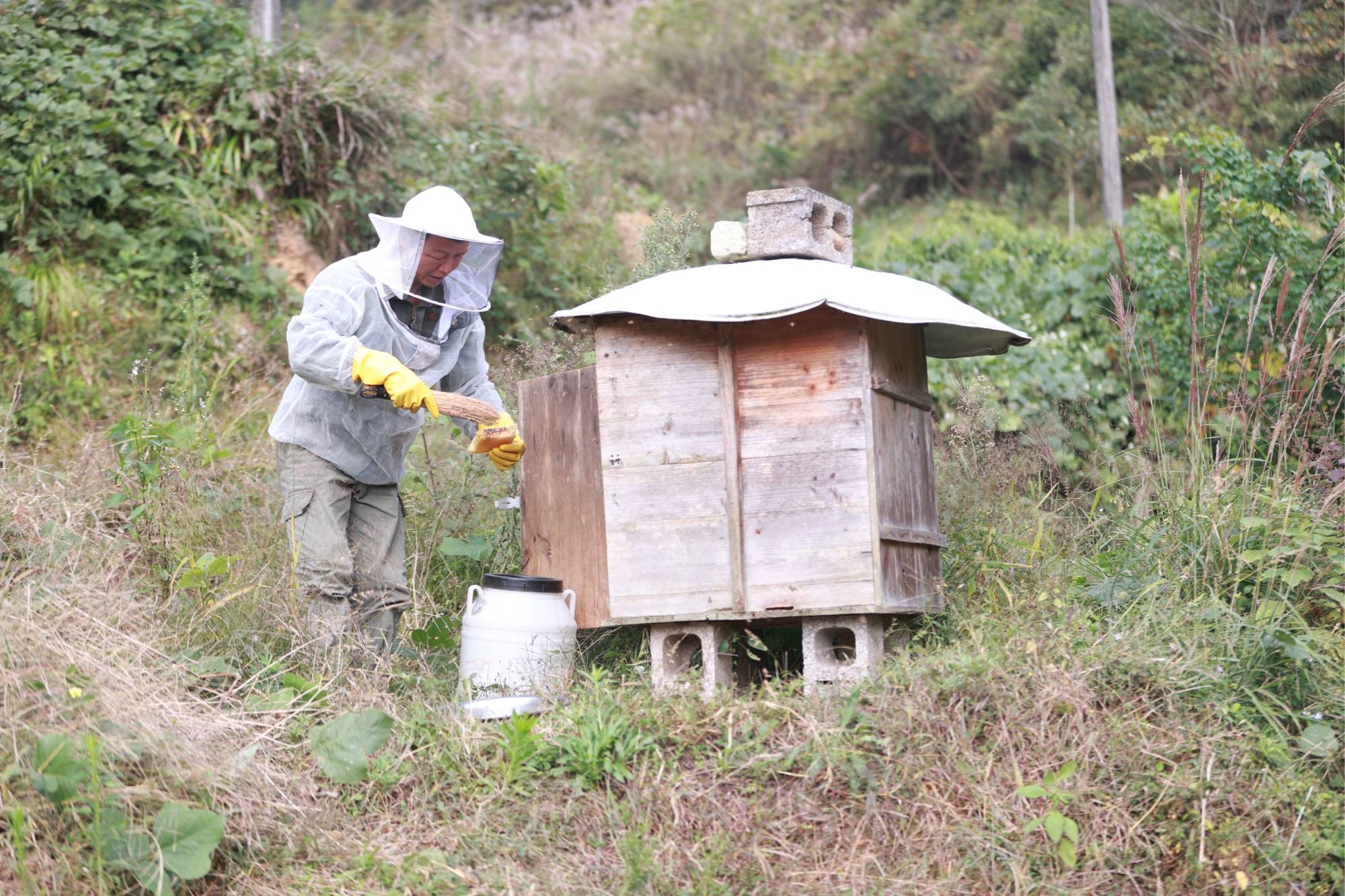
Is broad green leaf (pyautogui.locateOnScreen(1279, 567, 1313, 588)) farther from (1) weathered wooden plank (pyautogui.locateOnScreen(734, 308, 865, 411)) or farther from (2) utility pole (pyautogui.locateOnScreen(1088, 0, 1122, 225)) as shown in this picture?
(2) utility pole (pyautogui.locateOnScreen(1088, 0, 1122, 225))

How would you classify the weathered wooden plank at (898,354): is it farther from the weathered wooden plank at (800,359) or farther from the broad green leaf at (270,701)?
the broad green leaf at (270,701)

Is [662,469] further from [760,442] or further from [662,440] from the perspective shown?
[760,442]

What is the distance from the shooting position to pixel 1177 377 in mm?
6840

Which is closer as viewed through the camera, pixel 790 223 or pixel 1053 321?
pixel 790 223

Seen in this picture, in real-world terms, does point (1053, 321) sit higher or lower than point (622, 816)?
higher

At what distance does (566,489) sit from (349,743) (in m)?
1.39

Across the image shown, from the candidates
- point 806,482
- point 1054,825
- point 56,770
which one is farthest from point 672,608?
point 56,770

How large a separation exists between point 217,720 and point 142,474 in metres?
1.52

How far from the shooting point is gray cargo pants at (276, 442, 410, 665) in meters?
4.43

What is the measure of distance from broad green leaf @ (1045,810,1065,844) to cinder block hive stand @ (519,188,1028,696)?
0.86 metres

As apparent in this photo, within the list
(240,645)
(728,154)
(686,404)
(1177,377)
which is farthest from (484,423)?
(728,154)

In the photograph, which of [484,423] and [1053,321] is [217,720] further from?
[1053,321]

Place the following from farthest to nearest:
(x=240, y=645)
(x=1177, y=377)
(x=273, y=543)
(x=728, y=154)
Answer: (x=728, y=154) → (x=1177, y=377) → (x=273, y=543) → (x=240, y=645)

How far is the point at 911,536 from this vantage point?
4309mm
